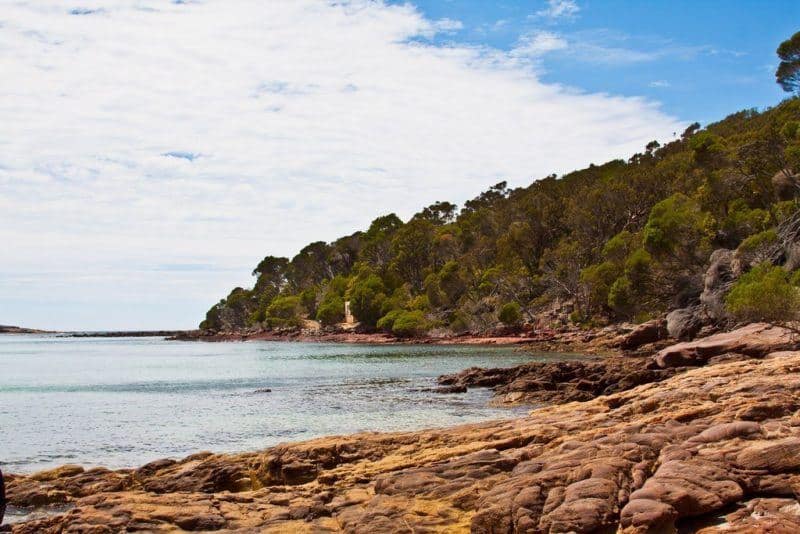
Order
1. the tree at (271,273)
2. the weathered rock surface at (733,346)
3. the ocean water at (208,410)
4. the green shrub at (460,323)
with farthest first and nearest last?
the tree at (271,273)
the green shrub at (460,323)
the weathered rock surface at (733,346)
the ocean water at (208,410)

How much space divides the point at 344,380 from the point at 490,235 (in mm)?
76284

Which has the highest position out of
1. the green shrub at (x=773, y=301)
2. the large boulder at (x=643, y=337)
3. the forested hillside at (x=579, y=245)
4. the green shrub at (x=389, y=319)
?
the forested hillside at (x=579, y=245)

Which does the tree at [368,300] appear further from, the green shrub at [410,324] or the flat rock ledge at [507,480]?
the flat rock ledge at [507,480]

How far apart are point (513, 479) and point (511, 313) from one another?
78024 mm

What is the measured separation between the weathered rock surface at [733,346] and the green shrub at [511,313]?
175 feet

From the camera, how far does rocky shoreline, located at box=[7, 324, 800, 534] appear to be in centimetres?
1076

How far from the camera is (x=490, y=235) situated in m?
120

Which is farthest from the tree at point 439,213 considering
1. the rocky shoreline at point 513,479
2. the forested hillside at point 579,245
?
the rocky shoreline at point 513,479

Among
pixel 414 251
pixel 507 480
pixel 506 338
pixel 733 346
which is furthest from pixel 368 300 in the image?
pixel 507 480

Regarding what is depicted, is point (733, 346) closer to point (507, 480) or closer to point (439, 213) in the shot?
point (507, 480)

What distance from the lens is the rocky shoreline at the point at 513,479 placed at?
35.3 ft

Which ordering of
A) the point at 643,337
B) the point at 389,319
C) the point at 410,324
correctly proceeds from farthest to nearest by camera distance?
the point at 389,319
the point at 410,324
the point at 643,337

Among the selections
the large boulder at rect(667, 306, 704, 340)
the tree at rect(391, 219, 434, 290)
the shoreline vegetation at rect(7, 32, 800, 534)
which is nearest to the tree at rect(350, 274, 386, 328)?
the tree at rect(391, 219, 434, 290)

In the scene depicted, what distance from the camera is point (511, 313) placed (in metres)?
89.8
